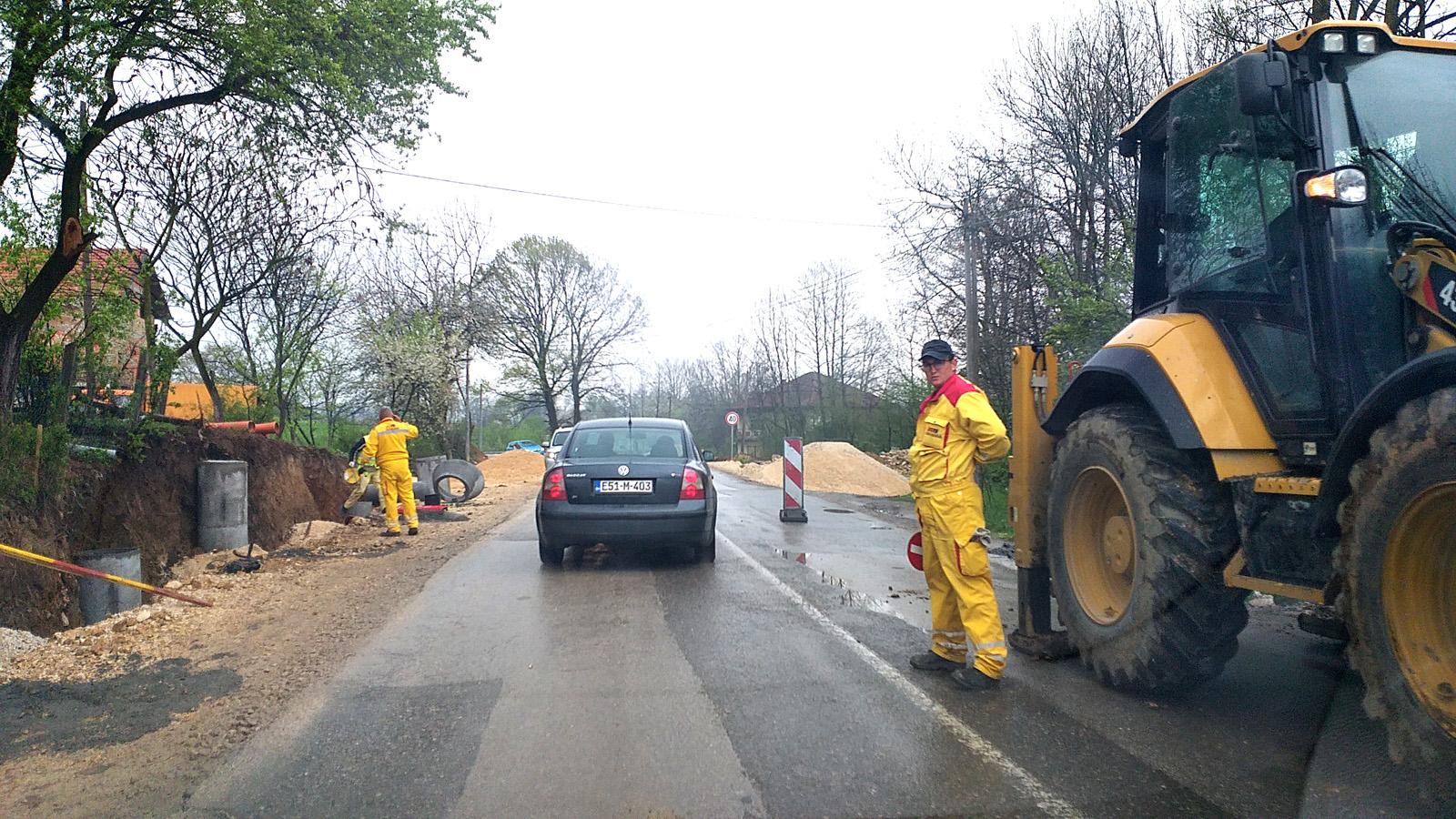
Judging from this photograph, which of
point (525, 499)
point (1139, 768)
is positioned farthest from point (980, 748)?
point (525, 499)

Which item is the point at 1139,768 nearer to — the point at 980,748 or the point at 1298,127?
the point at 980,748

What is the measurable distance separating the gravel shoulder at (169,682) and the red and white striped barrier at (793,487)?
687 centimetres

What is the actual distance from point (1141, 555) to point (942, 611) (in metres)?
1.23

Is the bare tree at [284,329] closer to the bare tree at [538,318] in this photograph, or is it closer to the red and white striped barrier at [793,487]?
the red and white striped barrier at [793,487]

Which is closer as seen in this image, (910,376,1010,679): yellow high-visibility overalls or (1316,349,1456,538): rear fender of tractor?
(1316,349,1456,538): rear fender of tractor

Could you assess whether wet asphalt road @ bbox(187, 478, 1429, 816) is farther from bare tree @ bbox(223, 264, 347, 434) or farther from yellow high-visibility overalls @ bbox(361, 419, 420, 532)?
bare tree @ bbox(223, 264, 347, 434)

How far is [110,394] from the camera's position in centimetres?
1041

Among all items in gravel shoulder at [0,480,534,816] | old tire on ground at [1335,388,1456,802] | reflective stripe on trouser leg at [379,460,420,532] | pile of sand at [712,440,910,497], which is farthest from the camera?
pile of sand at [712,440,910,497]

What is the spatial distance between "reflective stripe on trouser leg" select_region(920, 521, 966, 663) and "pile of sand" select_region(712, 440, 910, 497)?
63.9 ft

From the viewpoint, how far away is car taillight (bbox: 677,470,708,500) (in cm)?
938

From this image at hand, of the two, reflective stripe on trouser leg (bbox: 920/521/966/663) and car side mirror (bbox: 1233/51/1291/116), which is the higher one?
car side mirror (bbox: 1233/51/1291/116)

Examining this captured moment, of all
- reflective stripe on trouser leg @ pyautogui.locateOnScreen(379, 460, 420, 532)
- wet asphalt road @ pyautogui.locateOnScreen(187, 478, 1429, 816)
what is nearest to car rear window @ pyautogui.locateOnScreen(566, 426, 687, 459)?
wet asphalt road @ pyautogui.locateOnScreen(187, 478, 1429, 816)

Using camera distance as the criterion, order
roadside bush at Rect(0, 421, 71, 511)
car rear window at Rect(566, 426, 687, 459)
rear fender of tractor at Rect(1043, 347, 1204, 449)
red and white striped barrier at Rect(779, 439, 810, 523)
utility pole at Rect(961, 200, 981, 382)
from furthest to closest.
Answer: utility pole at Rect(961, 200, 981, 382), red and white striped barrier at Rect(779, 439, 810, 523), car rear window at Rect(566, 426, 687, 459), roadside bush at Rect(0, 421, 71, 511), rear fender of tractor at Rect(1043, 347, 1204, 449)

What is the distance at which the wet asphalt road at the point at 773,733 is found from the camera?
3.54 meters
